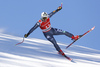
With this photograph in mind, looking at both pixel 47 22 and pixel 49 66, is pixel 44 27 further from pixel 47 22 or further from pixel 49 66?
pixel 49 66

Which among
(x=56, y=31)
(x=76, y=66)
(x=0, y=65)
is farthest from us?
(x=56, y=31)

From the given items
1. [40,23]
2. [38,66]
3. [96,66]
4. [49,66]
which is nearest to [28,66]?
[38,66]

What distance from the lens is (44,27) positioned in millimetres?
4816

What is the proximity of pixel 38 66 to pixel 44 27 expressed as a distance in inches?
72.5

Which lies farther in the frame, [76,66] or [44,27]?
[44,27]

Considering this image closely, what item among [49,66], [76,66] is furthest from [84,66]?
[49,66]

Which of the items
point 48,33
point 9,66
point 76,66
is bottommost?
point 9,66

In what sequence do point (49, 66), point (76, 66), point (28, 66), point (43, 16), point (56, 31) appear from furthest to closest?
1. point (56, 31)
2. point (43, 16)
3. point (76, 66)
4. point (49, 66)
5. point (28, 66)

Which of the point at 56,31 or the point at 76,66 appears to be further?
the point at 56,31

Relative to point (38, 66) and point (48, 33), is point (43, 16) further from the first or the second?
point (38, 66)

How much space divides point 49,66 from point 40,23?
5.73 feet

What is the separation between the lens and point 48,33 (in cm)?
491

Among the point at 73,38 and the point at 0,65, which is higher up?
the point at 73,38

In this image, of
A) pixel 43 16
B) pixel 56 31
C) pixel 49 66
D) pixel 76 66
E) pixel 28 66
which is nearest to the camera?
pixel 28 66
